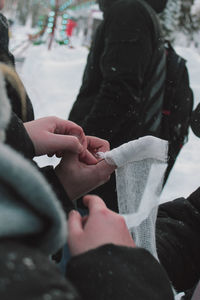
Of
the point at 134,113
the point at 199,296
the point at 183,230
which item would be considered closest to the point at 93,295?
the point at 199,296

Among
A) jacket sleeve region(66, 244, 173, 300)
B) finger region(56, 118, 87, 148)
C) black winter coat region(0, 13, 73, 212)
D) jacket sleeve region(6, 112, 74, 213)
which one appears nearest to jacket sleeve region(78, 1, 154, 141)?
black winter coat region(0, 13, 73, 212)

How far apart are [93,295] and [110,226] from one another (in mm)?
131

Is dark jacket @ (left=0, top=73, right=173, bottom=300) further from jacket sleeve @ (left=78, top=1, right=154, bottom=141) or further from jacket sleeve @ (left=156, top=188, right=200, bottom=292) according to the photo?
jacket sleeve @ (left=78, top=1, right=154, bottom=141)

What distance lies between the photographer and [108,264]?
0.61 m

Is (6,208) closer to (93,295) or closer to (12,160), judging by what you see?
(12,160)

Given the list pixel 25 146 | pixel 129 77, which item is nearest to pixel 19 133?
pixel 25 146

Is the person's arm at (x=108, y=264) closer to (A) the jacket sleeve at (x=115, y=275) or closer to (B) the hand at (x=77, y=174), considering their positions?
(A) the jacket sleeve at (x=115, y=275)

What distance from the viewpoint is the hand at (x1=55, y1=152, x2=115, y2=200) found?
105 centimetres

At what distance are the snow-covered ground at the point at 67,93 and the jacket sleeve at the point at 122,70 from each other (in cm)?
59

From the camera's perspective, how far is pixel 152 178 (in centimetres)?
96

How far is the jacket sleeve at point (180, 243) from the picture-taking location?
1.13m

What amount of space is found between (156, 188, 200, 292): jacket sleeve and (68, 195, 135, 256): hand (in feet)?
1.53

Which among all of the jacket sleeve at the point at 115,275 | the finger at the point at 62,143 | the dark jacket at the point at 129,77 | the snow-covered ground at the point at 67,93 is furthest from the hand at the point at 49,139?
the dark jacket at the point at 129,77

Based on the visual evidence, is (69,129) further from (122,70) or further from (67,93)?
(67,93)
